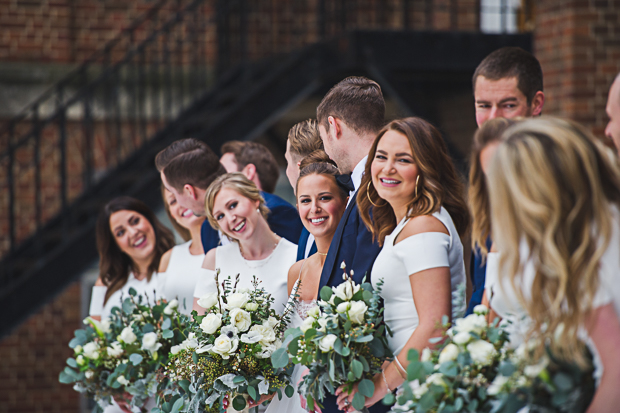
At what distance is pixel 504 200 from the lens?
1730 mm

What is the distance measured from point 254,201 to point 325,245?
587 millimetres

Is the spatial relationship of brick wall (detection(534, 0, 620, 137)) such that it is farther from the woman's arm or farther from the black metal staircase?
the woman's arm

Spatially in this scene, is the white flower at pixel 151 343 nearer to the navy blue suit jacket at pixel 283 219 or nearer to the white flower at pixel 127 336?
the white flower at pixel 127 336

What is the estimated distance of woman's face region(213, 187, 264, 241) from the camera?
11.0 ft

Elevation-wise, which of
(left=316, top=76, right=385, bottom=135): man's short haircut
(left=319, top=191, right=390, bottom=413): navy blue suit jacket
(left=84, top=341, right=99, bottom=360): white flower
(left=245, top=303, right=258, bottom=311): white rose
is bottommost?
(left=84, top=341, right=99, bottom=360): white flower

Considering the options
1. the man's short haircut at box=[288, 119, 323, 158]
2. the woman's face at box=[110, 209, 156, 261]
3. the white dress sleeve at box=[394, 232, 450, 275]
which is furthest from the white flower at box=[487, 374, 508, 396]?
the woman's face at box=[110, 209, 156, 261]

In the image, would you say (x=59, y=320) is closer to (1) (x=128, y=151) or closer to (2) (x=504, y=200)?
(1) (x=128, y=151)

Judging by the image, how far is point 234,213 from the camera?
3.35 m

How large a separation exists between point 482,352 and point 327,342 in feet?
1.83

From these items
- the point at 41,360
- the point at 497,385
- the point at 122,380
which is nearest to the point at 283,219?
the point at 122,380

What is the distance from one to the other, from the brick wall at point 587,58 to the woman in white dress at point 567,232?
378 centimetres

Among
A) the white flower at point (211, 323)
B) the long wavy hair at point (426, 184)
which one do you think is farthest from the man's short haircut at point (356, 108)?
the white flower at point (211, 323)

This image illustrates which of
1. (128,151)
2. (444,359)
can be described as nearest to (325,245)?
(444,359)

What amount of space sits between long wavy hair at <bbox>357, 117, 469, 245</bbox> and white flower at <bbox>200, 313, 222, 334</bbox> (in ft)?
2.31
